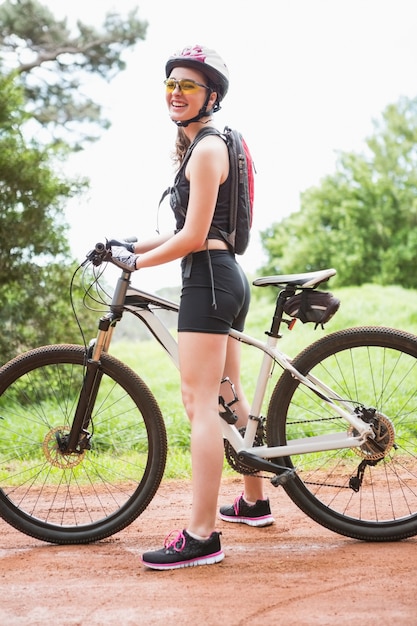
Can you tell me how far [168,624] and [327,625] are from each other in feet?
1.49

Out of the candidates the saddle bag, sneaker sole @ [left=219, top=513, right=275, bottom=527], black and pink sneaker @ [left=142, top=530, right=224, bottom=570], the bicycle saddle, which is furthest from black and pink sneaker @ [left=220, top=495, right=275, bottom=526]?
the bicycle saddle

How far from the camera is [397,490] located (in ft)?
12.9

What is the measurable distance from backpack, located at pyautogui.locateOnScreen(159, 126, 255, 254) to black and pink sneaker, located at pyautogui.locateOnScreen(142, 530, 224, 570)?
1045mm

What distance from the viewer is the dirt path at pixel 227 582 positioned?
7.77ft

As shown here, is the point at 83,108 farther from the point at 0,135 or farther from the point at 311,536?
the point at 311,536

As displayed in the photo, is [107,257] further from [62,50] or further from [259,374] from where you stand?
[62,50]

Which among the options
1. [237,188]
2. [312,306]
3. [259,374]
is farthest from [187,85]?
[259,374]

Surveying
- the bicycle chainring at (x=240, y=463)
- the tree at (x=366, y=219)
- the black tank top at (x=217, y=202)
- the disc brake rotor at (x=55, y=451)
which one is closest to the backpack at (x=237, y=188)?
the black tank top at (x=217, y=202)

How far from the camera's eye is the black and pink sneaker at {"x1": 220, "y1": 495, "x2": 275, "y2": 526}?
337cm

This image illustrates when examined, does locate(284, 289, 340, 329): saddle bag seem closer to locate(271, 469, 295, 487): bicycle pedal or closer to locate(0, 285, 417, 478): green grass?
locate(271, 469, 295, 487): bicycle pedal

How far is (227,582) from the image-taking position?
2.65 meters

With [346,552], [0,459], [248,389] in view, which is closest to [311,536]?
[346,552]

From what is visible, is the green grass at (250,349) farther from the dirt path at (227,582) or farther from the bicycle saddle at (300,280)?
the bicycle saddle at (300,280)

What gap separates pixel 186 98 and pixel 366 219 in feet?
67.9
